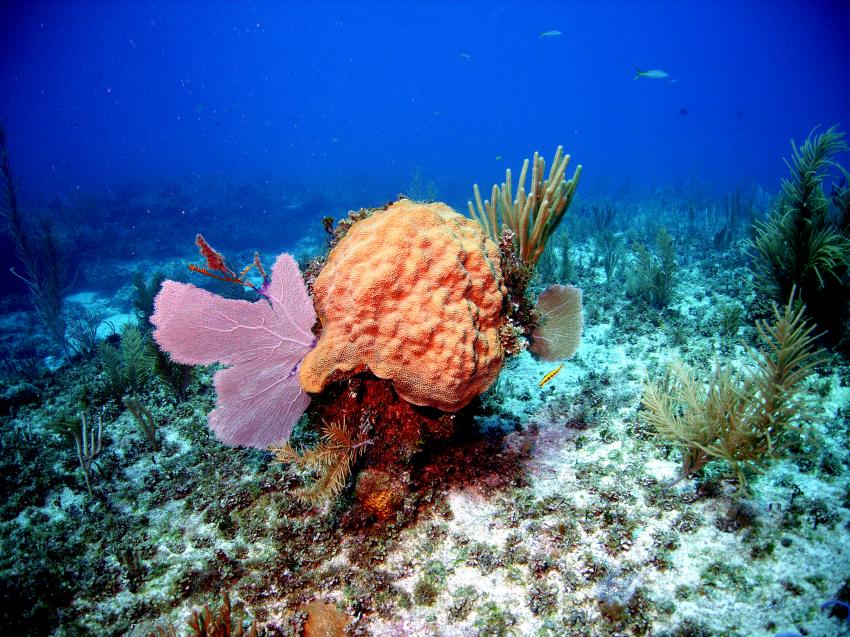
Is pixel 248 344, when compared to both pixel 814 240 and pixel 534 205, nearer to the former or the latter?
pixel 534 205

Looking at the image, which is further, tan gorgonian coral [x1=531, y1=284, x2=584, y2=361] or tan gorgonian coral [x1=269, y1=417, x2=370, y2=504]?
tan gorgonian coral [x1=531, y1=284, x2=584, y2=361]

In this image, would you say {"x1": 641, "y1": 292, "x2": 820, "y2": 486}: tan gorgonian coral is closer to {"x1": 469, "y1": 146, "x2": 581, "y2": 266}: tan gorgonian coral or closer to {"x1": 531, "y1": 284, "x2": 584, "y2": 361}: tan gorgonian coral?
{"x1": 531, "y1": 284, "x2": 584, "y2": 361}: tan gorgonian coral

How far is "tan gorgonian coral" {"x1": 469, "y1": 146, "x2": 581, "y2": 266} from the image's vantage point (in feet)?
13.1

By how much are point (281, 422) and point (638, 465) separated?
3.56m

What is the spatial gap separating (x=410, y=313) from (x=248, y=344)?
1460mm

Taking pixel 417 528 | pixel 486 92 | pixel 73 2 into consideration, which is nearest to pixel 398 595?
pixel 417 528

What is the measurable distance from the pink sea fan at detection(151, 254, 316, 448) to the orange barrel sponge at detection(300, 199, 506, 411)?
0.99 feet

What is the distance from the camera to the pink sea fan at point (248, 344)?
118 inches

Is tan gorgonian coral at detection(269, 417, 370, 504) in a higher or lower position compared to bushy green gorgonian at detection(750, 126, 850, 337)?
lower

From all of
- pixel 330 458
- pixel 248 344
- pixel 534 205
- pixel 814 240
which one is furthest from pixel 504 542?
pixel 814 240

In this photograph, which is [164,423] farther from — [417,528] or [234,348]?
[417,528]

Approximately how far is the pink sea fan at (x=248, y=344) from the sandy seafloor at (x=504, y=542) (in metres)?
1.10

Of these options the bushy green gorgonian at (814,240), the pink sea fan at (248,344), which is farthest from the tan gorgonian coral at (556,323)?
the bushy green gorgonian at (814,240)

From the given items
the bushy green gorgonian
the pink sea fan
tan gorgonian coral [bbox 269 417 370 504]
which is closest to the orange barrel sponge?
the pink sea fan
